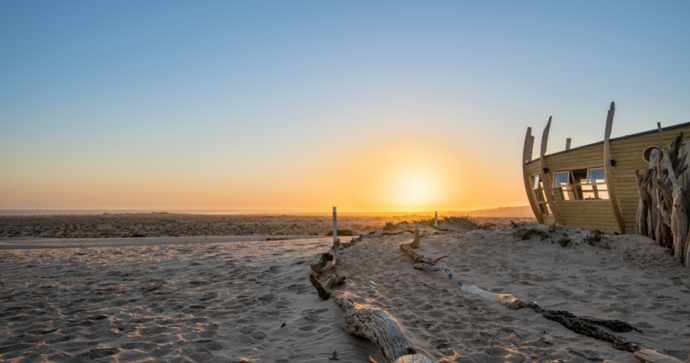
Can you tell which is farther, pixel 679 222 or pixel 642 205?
pixel 642 205

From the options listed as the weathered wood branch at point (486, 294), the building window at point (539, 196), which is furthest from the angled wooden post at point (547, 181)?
the weathered wood branch at point (486, 294)

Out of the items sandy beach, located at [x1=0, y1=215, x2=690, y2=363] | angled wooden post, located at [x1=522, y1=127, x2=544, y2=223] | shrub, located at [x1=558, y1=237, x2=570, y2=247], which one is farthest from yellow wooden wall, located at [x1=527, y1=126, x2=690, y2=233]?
shrub, located at [x1=558, y1=237, x2=570, y2=247]

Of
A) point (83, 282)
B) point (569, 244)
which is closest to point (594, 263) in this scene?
point (569, 244)

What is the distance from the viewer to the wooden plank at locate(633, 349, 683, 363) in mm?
2897

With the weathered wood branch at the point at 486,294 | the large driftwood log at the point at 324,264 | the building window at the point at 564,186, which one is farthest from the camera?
the building window at the point at 564,186

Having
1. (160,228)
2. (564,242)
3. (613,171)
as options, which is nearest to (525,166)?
(613,171)

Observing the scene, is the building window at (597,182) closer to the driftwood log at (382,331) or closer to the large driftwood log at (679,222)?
the large driftwood log at (679,222)

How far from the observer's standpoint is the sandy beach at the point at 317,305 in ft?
11.8

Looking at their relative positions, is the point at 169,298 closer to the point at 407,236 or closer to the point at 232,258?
the point at 232,258

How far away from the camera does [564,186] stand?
47.3 ft

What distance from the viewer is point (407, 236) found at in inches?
597

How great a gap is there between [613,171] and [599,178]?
1.18 m

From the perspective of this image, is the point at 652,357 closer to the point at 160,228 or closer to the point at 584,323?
the point at 584,323

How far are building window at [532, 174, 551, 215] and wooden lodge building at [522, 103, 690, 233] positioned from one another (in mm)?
137
